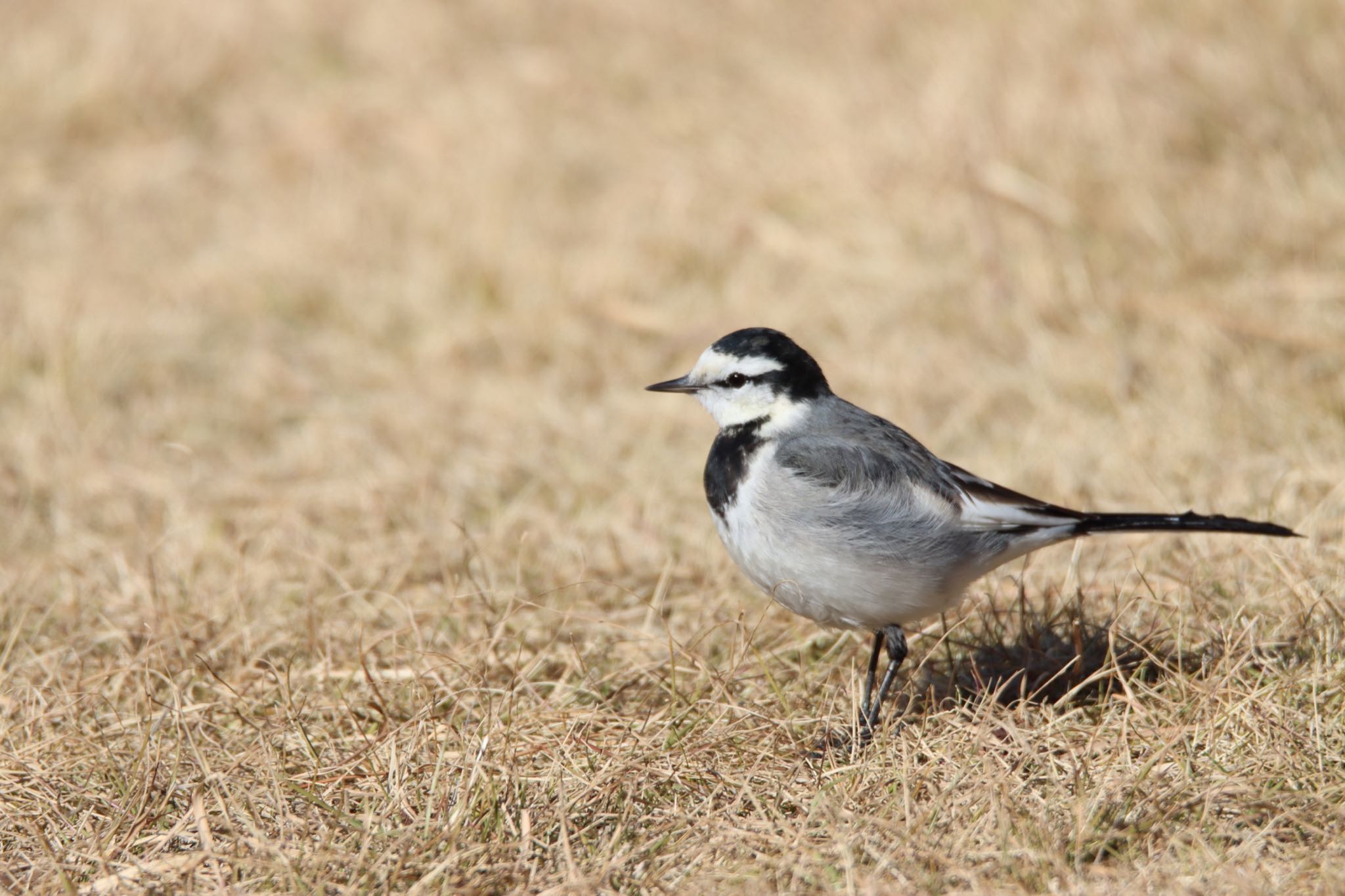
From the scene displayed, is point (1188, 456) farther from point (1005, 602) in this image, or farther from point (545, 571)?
point (545, 571)

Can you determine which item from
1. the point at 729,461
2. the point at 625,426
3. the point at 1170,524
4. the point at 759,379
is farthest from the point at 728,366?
the point at 625,426

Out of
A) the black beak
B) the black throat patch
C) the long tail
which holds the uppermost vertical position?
the black beak

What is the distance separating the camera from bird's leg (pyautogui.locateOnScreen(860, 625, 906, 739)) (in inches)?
138

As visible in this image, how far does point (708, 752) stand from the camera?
330cm

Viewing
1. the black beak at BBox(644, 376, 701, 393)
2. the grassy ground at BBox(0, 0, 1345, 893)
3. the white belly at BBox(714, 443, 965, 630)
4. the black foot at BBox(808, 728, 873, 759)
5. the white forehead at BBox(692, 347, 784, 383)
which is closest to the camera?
the grassy ground at BBox(0, 0, 1345, 893)

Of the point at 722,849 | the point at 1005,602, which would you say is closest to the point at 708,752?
the point at 722,849

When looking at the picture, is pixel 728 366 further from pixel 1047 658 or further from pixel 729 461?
pixel 1047 658

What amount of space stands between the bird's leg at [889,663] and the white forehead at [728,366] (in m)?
0.80

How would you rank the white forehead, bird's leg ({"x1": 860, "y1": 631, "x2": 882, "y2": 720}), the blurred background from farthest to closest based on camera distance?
the blurred background → the white forehead → bird's leg ({"x1": 860, "y1": 631, "x2": 882, "y2": 720})

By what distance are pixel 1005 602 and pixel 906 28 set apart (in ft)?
19.9

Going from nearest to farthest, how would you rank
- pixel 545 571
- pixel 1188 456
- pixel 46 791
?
pixel 46 791
pixel 545 571
pixel 1188 456

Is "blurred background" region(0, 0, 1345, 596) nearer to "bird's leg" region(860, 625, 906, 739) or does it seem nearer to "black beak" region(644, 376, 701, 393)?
"black beak" region(644, 376, 701, 393)

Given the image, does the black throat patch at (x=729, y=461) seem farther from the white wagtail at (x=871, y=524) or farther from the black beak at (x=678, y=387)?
the black beak at (x=678, y=387)

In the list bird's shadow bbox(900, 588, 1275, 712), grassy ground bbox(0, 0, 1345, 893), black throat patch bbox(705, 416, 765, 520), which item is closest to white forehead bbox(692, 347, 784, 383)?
black throat patch bbox(705, 416, 765, 520)
